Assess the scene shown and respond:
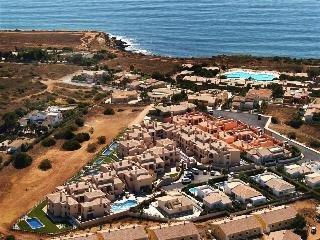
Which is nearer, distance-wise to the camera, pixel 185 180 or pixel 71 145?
pixel 185 180

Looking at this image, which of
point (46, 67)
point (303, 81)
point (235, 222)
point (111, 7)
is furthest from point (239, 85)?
point (111, 7)

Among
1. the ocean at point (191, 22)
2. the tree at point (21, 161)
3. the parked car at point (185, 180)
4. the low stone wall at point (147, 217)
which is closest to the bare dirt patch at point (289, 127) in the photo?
the parked car at point (185, 180)

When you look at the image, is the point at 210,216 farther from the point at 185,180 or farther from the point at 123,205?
the point at 123,205

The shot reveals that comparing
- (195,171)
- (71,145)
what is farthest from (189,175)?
(71,145)

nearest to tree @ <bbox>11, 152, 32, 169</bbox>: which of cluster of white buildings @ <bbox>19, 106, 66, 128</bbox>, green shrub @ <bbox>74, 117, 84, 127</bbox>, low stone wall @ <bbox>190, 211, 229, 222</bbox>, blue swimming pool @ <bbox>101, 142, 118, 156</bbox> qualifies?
blue swimming pool @ <bbox>101, 142, 118, 156</bbox>

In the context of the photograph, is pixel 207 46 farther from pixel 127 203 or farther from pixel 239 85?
pixel 127 203

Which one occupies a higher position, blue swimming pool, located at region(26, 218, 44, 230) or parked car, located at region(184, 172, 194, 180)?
parked car, located at region(184, 172, 194, 180)

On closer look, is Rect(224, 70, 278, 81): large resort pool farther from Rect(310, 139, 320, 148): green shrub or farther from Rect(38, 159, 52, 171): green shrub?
Rect(38, 159, 52, 171): green shrub

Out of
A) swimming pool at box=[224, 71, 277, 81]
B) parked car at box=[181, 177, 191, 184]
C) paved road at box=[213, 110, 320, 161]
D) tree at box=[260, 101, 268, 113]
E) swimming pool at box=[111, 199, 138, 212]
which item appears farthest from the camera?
swimming pool at box=[224, 71, 277, 81]
